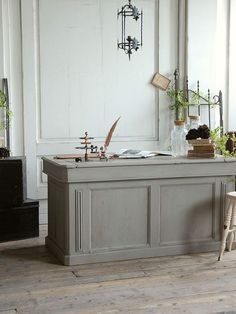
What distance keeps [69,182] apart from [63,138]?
1.84 m

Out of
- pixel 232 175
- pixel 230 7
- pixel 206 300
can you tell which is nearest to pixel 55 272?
pixel 206 300

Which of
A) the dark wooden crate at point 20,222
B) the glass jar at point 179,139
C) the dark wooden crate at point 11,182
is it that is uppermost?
the glass jar at point 179,139

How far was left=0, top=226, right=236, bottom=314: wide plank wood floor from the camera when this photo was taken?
11.5 ft

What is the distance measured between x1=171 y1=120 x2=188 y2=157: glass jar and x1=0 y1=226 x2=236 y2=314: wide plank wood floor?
91 cm

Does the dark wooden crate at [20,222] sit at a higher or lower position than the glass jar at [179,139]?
lower

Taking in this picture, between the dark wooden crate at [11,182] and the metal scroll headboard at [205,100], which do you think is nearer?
the dark wooden crate at [11,182]

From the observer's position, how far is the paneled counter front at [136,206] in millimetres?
4324

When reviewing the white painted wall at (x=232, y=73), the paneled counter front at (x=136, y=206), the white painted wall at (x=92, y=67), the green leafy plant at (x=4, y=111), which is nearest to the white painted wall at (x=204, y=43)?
the white painted wall at (x=92, y=67)

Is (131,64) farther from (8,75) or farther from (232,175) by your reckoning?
(232,175)

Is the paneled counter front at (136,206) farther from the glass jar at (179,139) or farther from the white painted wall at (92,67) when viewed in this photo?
the white painted wall at (92,67)

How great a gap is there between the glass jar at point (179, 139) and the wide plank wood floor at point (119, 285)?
91 centimetres

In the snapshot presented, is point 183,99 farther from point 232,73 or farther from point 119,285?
point 119,285

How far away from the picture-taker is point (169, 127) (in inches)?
252

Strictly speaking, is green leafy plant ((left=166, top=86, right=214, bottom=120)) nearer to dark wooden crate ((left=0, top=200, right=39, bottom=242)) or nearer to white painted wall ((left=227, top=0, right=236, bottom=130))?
white painted wall ((left=227, top=0, right=236, bottom=130))
